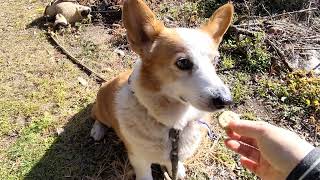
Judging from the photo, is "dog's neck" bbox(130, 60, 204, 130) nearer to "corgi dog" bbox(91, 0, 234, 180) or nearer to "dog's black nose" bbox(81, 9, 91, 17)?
"corgi dog" bbox(91, 0, 234, 180)

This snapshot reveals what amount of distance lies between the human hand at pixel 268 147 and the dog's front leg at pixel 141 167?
0.89 metres

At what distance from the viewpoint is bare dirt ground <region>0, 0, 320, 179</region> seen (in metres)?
3.31

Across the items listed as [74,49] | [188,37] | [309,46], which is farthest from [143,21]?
[309,46]

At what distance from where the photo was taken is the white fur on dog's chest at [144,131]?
2.67m

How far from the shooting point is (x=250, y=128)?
6.25ft

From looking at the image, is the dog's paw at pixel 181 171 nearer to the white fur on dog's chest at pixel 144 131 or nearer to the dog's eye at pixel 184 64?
the white fur on dog's chest at pixel 144 131

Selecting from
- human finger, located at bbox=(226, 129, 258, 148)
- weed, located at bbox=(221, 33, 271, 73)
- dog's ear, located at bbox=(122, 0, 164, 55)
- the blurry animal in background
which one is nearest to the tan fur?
dog's ear, located at bbox=(122, 0, 164, 55)

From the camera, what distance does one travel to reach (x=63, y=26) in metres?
4.58

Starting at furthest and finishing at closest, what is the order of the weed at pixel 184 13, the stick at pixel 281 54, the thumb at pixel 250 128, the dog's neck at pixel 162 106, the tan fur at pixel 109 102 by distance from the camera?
1. the weed at pixel 184 13
2. the stick at pixel 281 54
3. the tan fur at pixel 109 102
4. the dog's neck at pixel 162 106
5. the thumb at pixel 250 128

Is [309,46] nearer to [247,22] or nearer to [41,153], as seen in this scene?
[247,22]

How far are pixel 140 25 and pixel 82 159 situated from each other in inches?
53.9

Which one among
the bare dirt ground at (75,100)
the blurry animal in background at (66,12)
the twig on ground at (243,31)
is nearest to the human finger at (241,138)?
the bare dirt ground at (75,100)

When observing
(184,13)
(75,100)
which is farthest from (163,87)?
(184,13)

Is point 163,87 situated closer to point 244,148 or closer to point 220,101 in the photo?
point 220,101
